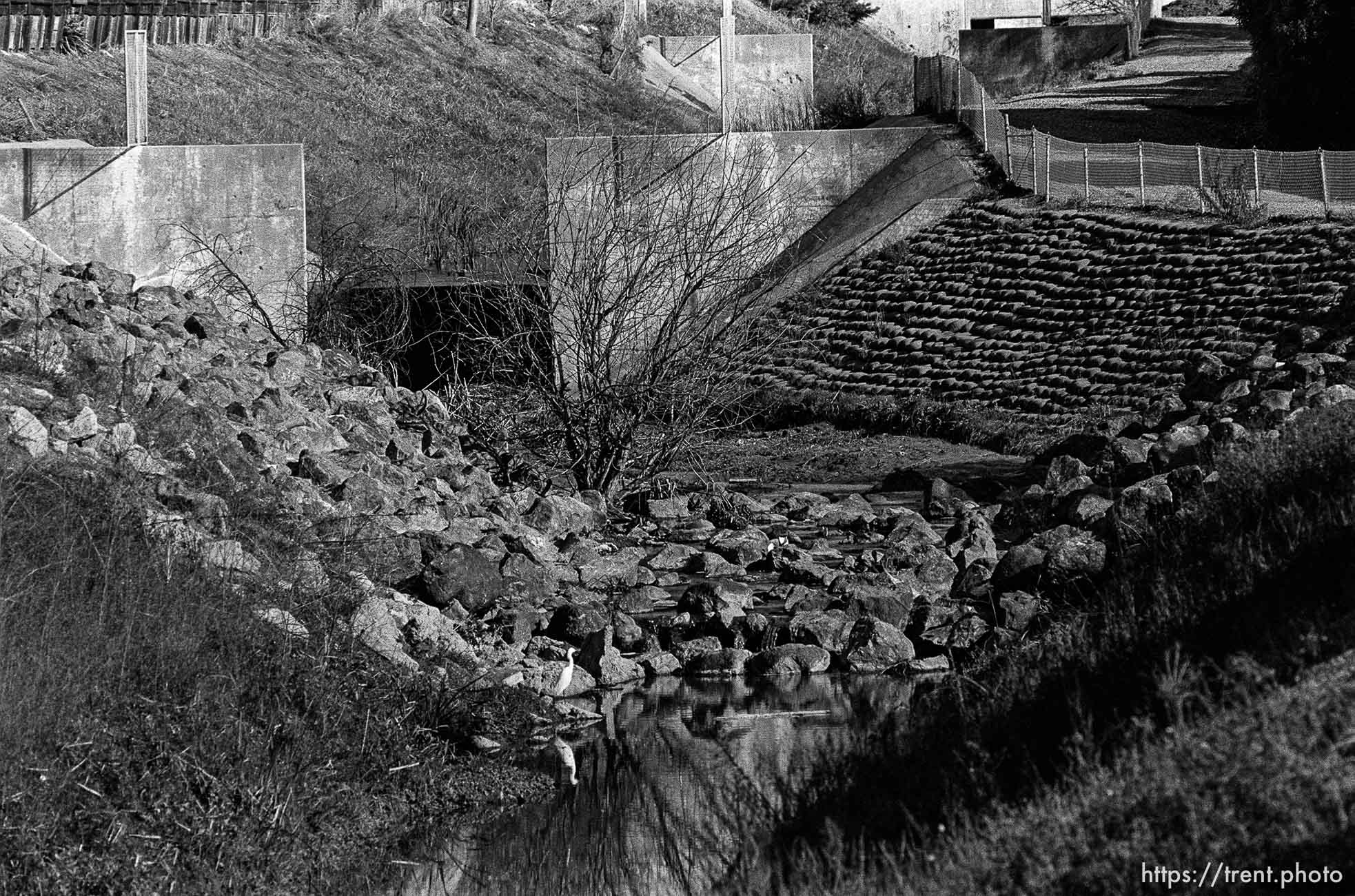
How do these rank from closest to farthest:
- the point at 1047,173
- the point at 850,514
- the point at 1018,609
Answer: the point at 1018,609, the point at 850,514, the point at 1047,173

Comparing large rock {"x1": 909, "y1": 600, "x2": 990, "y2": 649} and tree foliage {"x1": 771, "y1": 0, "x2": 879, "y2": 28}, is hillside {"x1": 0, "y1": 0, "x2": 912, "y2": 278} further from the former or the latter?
large rock {"x1": 909, "y1": 600, "x2": 990, "y2": 649}

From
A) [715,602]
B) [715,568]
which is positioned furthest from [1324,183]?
[715,602]

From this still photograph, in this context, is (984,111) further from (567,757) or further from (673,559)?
(567,757)

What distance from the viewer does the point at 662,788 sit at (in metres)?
10.5

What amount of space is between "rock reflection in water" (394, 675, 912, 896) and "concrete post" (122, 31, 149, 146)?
643 inches

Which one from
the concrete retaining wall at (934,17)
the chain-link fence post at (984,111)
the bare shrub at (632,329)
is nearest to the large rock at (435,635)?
the bare shrub at (632,329)

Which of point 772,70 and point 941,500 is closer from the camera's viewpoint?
point 941,500

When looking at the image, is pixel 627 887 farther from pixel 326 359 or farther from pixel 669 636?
pixel 326 359

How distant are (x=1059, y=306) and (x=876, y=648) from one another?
14.9 metres

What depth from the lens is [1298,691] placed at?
6.15 meters

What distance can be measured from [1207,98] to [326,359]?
27016 millimetres

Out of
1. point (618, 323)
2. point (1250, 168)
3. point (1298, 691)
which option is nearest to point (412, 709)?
point (1298, 691)

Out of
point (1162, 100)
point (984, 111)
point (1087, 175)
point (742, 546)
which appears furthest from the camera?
point (1162, 100)

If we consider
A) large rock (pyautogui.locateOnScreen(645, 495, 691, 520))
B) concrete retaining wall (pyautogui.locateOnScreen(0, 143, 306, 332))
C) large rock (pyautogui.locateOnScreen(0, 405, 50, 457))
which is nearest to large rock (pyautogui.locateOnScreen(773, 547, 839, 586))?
large rock (pyautogui.locateOnScreen(645, 495, 691, 520))
